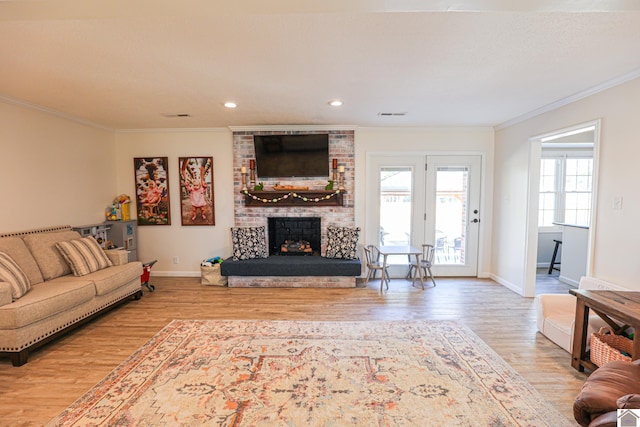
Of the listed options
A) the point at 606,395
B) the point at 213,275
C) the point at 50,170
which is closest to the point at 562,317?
the point at 606,395

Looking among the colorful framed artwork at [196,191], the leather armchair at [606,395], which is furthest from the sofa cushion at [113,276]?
the leather armchair at [606,395]

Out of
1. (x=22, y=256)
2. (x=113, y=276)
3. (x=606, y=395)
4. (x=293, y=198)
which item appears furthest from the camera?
(x=293, y=198)

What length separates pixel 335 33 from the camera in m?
1.99

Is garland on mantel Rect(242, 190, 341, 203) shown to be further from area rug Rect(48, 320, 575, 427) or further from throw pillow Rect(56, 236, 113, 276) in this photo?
area rug Rect(48, 320, 575, 427)

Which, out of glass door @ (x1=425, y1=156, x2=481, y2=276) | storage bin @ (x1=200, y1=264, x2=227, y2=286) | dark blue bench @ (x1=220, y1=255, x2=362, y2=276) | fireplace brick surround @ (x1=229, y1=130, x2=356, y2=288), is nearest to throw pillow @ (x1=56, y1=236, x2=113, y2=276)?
storage bin @ (x1=200, y1=264, x2=227, y2=286)

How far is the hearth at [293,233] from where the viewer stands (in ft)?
17.0

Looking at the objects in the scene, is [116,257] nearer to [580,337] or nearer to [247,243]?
[247,243]

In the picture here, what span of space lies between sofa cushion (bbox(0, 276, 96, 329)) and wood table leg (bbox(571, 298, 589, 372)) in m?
4.57

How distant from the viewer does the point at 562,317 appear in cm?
292

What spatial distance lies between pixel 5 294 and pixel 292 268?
9.87 feet

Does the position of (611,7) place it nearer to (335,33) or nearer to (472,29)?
(472,29)

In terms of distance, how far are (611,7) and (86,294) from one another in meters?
4.62

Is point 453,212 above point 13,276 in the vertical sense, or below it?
above

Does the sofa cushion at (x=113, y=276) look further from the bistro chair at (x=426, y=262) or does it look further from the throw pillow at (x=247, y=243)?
the bistro chair at (x=426, y=262)
